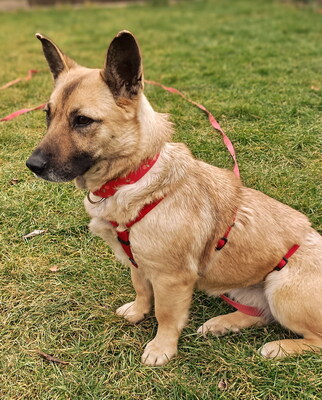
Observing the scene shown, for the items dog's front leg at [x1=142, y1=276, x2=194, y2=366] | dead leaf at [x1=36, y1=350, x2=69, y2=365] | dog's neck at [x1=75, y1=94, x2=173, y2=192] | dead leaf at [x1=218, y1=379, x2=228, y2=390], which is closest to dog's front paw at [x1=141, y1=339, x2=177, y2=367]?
dog's front leg at [x1=142, y1=276, x2=194, y2=366]

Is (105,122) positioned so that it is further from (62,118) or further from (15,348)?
(15,348)

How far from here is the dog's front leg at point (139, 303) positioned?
3.01 m

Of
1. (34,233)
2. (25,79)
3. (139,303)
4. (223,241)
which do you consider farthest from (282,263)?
(25,79)

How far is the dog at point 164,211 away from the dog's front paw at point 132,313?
11.5 inches

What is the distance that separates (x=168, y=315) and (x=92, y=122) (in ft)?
4.95

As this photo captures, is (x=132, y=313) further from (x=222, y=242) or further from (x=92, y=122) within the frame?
(x=92, y=122)

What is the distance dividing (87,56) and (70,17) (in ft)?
22.5

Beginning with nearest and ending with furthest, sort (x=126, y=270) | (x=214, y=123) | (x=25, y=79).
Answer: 1. (x=126, y=270)
2. (x=214, y=123)
3. (x=25, y=79)

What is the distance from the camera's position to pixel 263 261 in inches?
105

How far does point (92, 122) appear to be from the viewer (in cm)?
240

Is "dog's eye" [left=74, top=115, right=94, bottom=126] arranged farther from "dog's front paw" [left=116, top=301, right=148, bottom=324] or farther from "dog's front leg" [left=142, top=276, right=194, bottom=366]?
"dog's front paw" [left=116, top=301, right=148, bottom=324]

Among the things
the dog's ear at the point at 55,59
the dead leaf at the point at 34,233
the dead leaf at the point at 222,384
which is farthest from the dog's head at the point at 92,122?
the dead leaf at the point at 222,384

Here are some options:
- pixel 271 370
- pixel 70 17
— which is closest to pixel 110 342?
pixel 271 370

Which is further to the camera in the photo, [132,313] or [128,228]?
[132,313]
